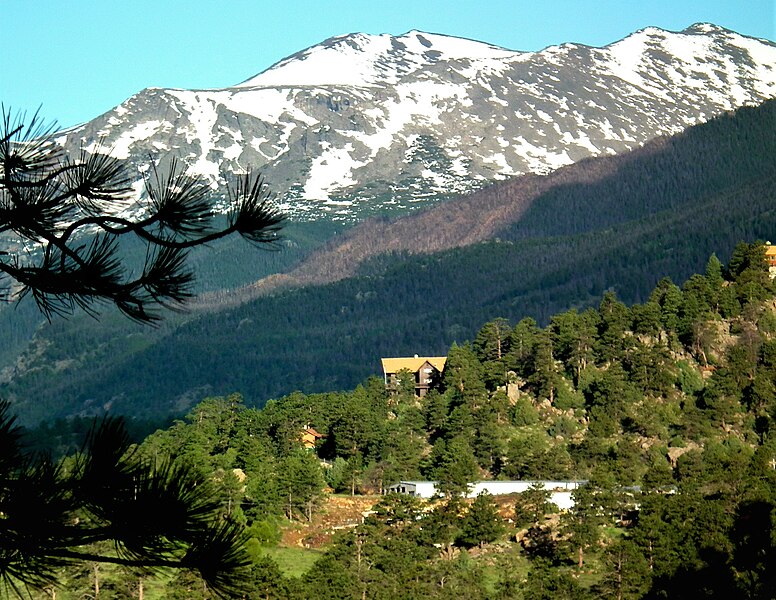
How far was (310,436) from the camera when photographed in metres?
104

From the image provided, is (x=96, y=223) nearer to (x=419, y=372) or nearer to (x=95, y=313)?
(x=95, y=313)

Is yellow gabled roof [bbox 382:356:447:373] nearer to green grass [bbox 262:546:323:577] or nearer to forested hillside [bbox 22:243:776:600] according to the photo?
forested hillside [bbox 22:243:776:600]

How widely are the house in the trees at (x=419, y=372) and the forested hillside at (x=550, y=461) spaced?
5.67 meters

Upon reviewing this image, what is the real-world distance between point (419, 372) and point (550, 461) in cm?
3197

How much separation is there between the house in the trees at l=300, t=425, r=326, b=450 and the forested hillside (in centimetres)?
54

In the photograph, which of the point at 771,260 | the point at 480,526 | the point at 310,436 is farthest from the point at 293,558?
the point at 771,260

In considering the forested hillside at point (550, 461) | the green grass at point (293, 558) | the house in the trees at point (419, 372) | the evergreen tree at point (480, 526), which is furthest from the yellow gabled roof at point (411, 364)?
the green grass at point (293, 558)

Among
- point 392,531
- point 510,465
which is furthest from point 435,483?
point 392,531

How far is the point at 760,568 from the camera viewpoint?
2131 inches

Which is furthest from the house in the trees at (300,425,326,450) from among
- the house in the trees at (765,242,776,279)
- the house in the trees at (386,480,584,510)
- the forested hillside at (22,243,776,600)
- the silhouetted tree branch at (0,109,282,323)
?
the silhouetted tree branch at (0,109,282,323)

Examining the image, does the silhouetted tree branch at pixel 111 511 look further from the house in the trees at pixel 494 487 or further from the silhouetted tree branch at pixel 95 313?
the house in the trees at pixel 494 487

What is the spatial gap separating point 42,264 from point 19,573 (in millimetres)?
2383

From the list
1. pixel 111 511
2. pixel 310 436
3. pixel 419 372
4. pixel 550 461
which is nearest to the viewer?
pixel 111 511

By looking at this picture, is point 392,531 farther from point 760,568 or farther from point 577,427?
point 577,427
